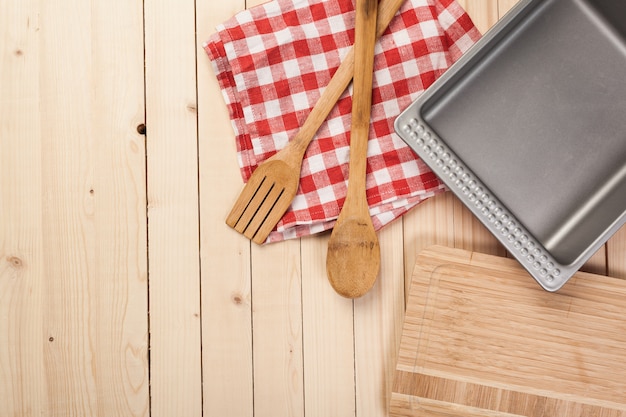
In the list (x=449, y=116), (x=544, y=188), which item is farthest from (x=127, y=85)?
(x=544, y=188)

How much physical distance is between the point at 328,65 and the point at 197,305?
1.05 feet

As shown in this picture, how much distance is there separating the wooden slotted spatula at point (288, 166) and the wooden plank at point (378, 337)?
137 mm

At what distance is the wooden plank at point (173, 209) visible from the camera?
0.69 m

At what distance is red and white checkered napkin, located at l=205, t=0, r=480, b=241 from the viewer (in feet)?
2.27

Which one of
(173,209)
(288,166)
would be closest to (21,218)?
(173,209)

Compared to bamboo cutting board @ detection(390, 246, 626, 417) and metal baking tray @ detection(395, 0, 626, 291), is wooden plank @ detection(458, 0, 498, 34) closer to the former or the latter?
metal baking tray @ detection(395, 0, 626, 291)

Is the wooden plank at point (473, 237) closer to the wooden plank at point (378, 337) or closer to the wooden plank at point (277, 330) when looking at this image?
the wooden plank at point (378, 337)

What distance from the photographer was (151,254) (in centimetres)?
70

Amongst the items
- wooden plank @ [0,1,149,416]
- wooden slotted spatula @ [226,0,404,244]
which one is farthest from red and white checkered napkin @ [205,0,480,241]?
wooden plank @ [0,1,149,416]

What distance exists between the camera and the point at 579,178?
2.23ft

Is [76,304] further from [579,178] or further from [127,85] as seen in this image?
[579,178]

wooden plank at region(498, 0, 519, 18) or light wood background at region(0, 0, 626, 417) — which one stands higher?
wooden plank at region(498, 0, 519, 18)

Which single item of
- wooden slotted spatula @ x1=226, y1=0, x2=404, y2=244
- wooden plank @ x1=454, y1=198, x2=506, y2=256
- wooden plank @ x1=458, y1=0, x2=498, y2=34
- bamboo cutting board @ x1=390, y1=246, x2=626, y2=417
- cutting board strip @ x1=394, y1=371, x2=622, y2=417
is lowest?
cutting board strip @ x1=394, y1=371, x2=622, y2=417

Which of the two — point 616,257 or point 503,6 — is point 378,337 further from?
point 503,6
